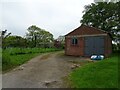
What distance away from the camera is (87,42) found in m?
30.9

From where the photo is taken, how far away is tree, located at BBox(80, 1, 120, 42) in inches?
1621

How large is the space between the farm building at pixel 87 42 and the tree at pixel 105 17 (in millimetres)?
11576

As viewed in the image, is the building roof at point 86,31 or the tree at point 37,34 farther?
the tree at point 37,34

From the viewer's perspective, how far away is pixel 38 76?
45.8 ft

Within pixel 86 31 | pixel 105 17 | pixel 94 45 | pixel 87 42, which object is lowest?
pixel 94 45

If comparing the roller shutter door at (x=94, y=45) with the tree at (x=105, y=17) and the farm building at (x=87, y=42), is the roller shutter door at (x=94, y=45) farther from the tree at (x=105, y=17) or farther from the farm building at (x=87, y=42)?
the tree at (x=105, y=17)

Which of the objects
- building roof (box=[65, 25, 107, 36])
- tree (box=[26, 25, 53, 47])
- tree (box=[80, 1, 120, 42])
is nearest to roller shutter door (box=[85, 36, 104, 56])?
building roof (box=[65, 25, 107, 36])

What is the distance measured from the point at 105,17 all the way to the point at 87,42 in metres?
13.7

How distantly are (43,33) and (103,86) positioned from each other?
220ft

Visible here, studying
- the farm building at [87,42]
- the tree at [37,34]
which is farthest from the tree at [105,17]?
the tree at [37,34]

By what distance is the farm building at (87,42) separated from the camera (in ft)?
97.7

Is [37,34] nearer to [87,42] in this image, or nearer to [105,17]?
[105,17]

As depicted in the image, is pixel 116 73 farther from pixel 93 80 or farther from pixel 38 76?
pixel 38 76

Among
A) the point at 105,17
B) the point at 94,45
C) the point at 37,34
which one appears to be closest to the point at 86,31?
the point at 94,45
